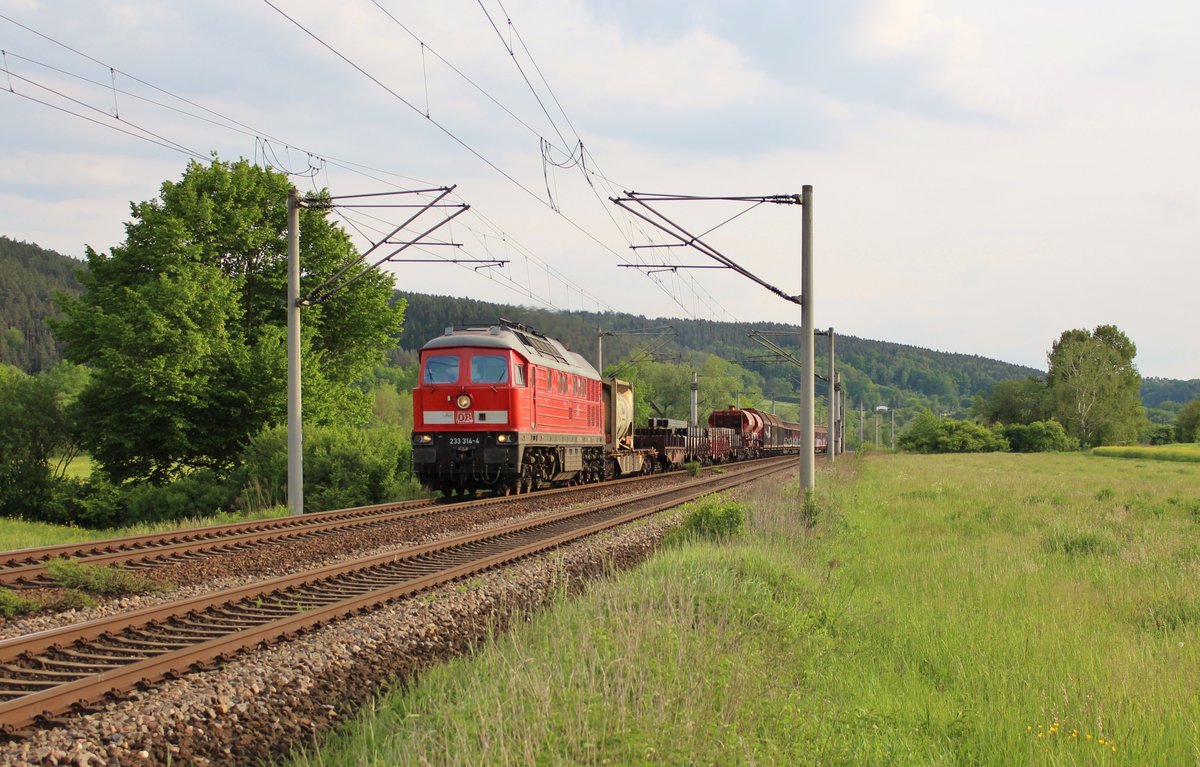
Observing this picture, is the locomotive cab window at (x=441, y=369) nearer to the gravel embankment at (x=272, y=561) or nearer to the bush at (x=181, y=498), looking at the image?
the gravel embankment at (x=272, y=561)

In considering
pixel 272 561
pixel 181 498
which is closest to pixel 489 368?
pixel 272 561

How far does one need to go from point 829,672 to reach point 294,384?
14953mm

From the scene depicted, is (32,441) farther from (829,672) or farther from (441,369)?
(829,672)

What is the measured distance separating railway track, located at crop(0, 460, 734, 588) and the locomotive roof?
189 inches

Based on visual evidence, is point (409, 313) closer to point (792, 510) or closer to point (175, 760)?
point (792, 510)

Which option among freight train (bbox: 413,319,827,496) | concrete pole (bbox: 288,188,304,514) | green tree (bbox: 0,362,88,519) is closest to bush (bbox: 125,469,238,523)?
green tree (bbox: 0,362,88,519)

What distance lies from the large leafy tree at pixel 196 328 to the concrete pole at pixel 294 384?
42.5ft

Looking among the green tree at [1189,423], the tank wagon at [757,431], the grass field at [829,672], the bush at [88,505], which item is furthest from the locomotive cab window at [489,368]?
the green tree at [1189,423]

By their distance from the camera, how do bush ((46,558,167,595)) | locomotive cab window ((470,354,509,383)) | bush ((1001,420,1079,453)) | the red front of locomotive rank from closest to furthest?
bush ((46,558,167,595)) → the red front of locomotive → locomotive cab window ((470,354,509,383)) → bush ((1001,420,1079,453))

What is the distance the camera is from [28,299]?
125 m

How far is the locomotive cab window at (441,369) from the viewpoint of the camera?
859 inches

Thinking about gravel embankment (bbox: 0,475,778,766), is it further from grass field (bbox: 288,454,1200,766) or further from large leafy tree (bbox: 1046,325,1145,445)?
large leafy tree (bbox: 1046,325,1145,445)

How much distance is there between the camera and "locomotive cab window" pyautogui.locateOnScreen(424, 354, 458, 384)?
859 inches

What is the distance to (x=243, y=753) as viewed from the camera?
5.20 m
